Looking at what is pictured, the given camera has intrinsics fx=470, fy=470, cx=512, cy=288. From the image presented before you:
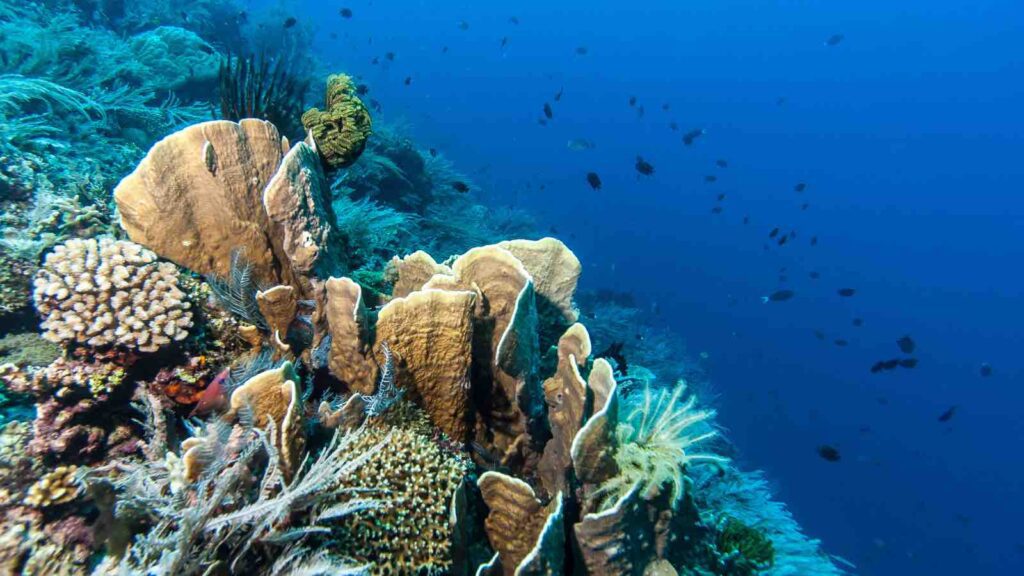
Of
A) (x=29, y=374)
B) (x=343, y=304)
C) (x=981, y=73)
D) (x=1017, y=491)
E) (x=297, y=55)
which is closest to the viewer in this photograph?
(x=29, y=374)

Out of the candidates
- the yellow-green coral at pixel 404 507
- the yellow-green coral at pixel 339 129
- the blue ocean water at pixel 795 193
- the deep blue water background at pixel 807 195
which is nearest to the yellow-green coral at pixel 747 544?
the yellow-green coral at pixel 404 507

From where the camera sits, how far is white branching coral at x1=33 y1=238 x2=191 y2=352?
7.38 ft

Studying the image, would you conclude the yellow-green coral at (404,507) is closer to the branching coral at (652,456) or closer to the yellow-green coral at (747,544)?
the branching coral at (652,456)

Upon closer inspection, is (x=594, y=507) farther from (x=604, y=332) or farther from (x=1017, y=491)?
(x=1017, y=491)

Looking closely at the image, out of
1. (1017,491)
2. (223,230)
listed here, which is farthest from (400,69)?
(1017,491)

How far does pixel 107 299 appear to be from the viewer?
91.2 inches

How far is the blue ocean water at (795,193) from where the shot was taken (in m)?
36.3

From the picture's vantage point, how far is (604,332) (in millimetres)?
11789

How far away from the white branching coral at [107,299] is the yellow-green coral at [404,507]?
1218 millimetres

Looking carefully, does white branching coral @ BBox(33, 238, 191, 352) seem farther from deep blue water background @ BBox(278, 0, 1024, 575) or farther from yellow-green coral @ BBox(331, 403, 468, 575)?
deep blue water background @ BBox(278, 0, 1024, 575)

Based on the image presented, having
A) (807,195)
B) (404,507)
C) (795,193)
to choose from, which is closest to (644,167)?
(404,507)

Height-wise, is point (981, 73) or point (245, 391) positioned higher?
point (981, 73)

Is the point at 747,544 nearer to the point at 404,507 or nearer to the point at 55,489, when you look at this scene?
the point at 404,507

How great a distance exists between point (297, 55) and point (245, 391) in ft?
51.1
